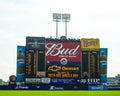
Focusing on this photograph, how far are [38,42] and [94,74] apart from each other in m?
7.59

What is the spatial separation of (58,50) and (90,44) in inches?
161

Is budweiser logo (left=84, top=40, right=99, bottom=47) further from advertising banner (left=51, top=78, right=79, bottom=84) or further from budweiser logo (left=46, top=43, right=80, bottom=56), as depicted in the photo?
advertising banner (left=51, top=78, right=79, bottom=84)

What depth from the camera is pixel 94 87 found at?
50.5 meters

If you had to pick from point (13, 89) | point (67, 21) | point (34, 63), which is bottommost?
point (13, 89)

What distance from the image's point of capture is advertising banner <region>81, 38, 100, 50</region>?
5000cm

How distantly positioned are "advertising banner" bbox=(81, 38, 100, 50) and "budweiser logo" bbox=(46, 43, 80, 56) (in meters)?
0.85

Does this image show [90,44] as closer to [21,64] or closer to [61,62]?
[61,62]

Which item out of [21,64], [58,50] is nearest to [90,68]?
[58,50]

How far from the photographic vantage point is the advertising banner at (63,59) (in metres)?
48.6

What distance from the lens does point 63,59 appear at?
49.3 metres

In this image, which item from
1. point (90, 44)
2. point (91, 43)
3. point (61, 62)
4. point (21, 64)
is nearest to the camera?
point (21, 64)

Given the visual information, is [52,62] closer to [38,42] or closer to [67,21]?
[38,42]

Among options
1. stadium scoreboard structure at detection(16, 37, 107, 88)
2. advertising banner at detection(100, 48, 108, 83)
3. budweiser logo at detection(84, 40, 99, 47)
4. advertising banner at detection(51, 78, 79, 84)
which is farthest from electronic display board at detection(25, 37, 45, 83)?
advertising banner at detection(100, 48, 108, 83)

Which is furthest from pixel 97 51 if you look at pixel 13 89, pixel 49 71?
pixel 13 89
